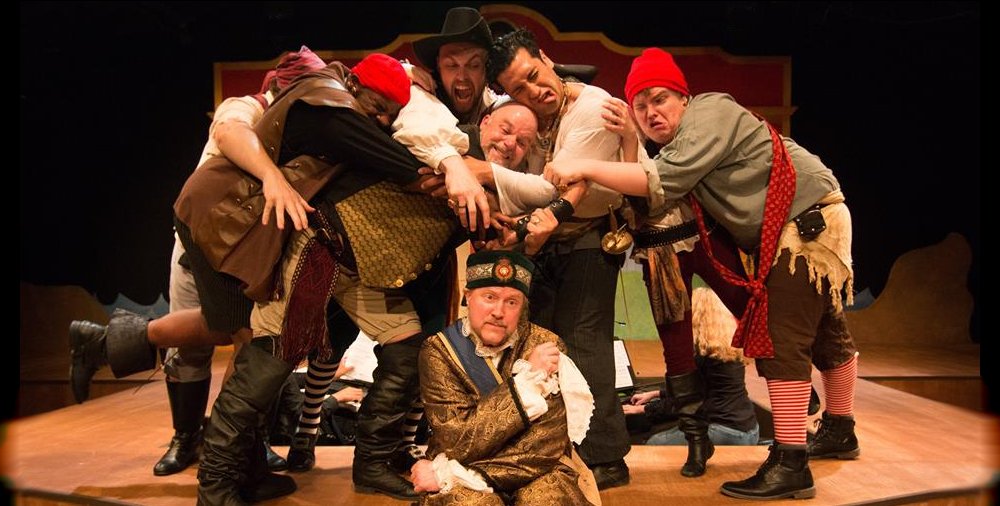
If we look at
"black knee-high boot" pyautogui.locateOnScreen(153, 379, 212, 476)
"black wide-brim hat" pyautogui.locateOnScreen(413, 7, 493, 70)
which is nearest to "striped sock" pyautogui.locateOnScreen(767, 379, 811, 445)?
"black wide-brim hat" pyautogui.locateOnScreen(413, 7, 493, 70)

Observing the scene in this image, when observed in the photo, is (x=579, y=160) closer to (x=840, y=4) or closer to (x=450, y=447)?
(x=450, y=447)

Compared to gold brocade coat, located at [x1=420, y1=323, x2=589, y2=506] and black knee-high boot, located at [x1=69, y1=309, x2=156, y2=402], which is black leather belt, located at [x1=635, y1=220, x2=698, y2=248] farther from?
black knee-high boot, located at [x1=69, y1=309, x2=156, y2=402]

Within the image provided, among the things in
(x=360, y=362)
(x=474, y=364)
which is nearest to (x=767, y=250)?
(x=474, y=364)

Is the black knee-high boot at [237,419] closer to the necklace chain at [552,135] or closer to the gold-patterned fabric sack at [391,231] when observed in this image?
the gold-patterned fabric sack at [391,231]

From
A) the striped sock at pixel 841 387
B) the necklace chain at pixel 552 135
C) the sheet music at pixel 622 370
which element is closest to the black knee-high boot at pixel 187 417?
the necklace chain at pixel 552 135

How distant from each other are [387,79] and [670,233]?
113 cm

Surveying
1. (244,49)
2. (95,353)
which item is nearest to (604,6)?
(244,49)

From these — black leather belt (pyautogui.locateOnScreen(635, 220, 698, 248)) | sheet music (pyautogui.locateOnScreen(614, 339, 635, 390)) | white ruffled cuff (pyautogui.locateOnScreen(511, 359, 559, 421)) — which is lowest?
sheet music (pyautogui.locateOnScreen(614, 339, 635, 390))

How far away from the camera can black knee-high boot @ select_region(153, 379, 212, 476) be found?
124 inches

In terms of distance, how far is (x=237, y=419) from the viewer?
2.53m

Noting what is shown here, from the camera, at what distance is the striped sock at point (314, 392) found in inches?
127

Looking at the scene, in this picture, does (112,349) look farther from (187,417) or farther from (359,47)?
(359,47)

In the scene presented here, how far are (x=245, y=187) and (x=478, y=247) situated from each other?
0.75 meters

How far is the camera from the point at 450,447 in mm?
2342
